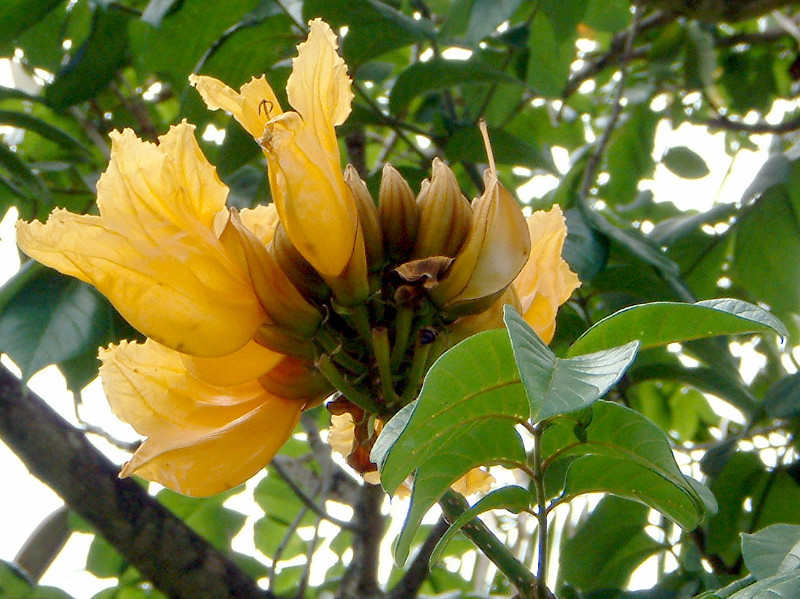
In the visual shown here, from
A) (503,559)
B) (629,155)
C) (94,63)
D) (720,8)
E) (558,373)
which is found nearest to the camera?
(558,373)

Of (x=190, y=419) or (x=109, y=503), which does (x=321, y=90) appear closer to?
(x=190, y=419)

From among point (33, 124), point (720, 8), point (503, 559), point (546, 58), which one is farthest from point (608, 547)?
point (720, 8)

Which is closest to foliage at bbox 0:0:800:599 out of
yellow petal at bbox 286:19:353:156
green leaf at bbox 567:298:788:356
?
green leaf at bbox 567:298:788:356

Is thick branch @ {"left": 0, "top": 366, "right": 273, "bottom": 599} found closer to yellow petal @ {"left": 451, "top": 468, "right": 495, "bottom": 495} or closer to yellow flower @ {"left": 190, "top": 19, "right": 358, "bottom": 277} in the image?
yellow petal @ {"left": 451, "top": 468, "right": 495, "bottom": 495}

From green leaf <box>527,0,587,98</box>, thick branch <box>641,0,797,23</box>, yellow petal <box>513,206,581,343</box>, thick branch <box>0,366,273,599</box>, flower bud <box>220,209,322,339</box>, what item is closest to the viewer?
flower bud <box>220,209,322,339</box>

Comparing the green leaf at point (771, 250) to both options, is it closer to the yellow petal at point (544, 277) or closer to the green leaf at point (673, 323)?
the yellow petal at point (544, 277)

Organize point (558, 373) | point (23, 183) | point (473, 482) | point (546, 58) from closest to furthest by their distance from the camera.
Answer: point (558, 373), point (473, 482), point (23, 183), point (546, 58)
